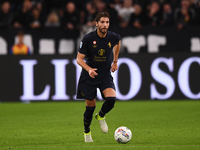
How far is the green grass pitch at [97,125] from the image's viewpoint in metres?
6.45

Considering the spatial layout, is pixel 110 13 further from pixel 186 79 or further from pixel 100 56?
pixel 100 56

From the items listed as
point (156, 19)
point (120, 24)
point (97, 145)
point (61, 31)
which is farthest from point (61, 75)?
point (97, 145)

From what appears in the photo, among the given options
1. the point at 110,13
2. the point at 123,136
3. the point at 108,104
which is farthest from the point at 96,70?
the point at 110,13

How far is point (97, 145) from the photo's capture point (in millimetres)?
6410

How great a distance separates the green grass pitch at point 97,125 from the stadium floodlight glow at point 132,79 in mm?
268

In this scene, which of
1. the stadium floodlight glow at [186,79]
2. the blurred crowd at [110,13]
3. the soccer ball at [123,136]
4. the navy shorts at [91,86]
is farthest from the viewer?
the blurred crowd at [110,13]

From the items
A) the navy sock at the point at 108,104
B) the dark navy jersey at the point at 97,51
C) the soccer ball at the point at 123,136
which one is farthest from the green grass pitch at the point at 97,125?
the dark navy jersey at the point at 97,51

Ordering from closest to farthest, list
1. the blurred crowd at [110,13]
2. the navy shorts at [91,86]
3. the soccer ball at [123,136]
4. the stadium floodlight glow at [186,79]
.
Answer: the soccer ball at [123,136] → the navy shorts at [91,86] → the stadium floodlight glow at [186,79] → the blurred crowd at [110,13]

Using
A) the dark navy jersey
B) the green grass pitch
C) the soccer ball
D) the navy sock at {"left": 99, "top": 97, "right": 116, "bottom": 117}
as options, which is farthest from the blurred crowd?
the soccer ball

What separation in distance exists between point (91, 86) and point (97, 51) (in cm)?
55

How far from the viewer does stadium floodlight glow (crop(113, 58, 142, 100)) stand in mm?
13726

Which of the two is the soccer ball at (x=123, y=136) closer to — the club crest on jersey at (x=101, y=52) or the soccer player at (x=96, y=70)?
the soccer player at (x=96, y=70)

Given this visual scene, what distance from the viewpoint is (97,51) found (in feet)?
22.6

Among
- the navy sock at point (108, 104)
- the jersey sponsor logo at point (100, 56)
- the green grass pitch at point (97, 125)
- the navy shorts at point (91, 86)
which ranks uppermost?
the jersey sponsor logo at point (100, 56)
